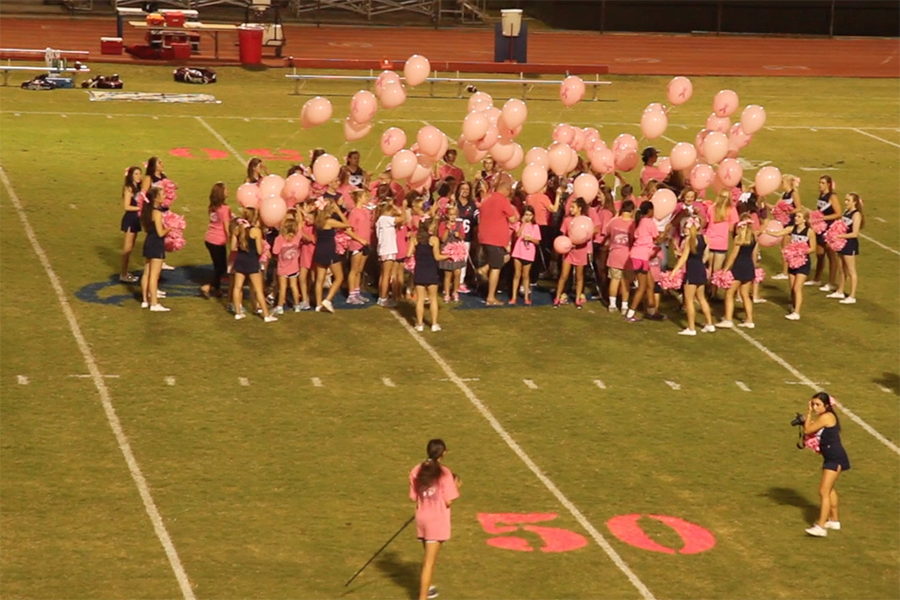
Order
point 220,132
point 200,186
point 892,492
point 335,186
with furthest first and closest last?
point 220,132
point 200,186
point 335,186
point 892,492

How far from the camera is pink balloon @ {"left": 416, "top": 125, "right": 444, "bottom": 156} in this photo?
20.3 metres

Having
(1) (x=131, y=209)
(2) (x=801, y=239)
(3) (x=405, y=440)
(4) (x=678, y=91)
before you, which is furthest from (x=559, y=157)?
(3) (x=405, y=440)

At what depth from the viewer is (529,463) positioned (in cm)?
1523

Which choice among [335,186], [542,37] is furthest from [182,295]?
[542,37]

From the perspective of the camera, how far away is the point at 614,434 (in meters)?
16.0

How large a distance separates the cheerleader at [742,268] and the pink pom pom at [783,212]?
88 centimetres

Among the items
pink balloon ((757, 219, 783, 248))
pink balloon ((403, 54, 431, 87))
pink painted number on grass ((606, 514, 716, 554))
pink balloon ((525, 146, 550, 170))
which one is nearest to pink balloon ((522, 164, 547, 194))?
pink balloon ((525, 146, 550, 170))

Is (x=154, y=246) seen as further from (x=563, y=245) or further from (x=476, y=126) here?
(x=563, y=245)

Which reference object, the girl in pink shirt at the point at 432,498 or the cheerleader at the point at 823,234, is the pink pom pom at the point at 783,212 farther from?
the girl in pink shirt at the point at 432,498

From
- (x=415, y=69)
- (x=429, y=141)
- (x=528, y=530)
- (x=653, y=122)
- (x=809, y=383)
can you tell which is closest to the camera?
(x=528, y=530)

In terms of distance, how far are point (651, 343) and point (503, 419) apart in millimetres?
3356

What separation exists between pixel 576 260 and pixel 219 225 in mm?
4637

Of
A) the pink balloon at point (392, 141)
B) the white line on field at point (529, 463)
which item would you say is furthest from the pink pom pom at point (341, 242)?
the pink balloon at point (392, 141)

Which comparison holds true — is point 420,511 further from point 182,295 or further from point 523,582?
point 182,295
